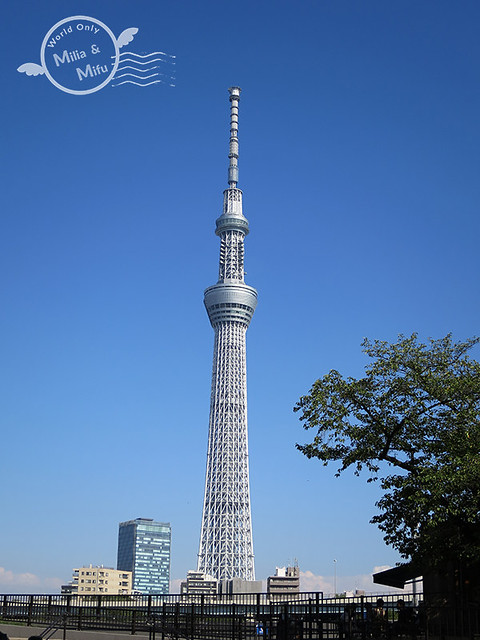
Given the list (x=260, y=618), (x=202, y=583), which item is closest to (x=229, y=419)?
(x=202, y=583)

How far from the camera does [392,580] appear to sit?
123 ft

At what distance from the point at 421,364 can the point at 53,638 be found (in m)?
16.6

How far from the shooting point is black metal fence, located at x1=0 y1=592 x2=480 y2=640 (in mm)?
24156

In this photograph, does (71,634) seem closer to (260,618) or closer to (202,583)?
(260,618)

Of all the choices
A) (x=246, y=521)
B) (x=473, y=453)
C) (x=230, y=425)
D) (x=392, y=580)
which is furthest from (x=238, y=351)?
(x=473, y=453)

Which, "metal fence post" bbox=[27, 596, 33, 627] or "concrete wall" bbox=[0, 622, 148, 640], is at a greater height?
"metal fence post" bbox=[27, 596, 33, 627]

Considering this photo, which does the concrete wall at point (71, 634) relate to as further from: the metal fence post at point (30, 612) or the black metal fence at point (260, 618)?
the metal fence post at point (30, 612)

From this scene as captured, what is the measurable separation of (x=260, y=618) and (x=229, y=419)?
15162 cm

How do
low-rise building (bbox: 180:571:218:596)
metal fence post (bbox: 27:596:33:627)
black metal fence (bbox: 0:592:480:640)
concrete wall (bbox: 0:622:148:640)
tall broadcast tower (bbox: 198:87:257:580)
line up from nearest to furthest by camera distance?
1. black metal fence (bbox: 0:592:480:640)
2. concrete wall (bbox: 0:622:148:640)
3. metal fence post (bbox: 27:596:33:627)
4. low-rise building (bbox: 180:571:218:596)
5. tall broadcast tower (bbox: 198:87:257:580)

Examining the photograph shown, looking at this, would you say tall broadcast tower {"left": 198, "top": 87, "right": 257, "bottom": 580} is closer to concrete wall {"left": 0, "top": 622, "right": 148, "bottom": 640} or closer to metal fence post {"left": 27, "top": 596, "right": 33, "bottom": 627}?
metal fence post {"left": 27, "top": 596, "right": 33, "bottom": 627}

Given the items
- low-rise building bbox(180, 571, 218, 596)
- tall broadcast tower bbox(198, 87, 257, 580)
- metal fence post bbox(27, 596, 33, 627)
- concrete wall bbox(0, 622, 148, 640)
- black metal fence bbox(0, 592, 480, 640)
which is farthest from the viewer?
tall broadcast tower bbox(198, 87, 257, 580)

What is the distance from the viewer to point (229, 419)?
17900 cm

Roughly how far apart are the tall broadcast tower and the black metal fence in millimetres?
140215

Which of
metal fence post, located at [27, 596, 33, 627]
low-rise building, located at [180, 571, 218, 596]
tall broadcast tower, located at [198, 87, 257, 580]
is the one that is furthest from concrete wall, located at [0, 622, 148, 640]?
tall broadcast tower, located at [198, 87, 257, 580]
